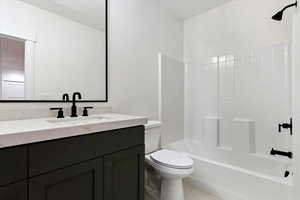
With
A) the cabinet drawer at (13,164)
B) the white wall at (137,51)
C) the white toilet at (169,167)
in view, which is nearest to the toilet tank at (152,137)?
the white toilet at (169,167)

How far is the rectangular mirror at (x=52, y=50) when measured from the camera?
1146 millimetres

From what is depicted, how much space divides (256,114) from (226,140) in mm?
514

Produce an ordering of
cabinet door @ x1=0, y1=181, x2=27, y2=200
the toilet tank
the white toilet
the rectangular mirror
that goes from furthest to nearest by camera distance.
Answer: the toilet tank
the white toilet
the rectangular mirror
cabinet door @ x1=0, y1=181, x2=27, y2=200

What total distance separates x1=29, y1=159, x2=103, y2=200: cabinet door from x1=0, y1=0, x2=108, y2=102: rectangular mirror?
2.22 feet

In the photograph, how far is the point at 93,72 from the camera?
1595mm

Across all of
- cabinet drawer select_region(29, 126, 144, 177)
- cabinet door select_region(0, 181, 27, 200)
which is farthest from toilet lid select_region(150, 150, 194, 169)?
cabinet door select_region(0, 181, 27, 200)

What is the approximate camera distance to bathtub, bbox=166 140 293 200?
1.55m

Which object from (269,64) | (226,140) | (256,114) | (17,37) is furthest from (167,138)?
(17,37)

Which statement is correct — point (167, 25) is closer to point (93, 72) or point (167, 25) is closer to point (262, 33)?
point (262, 33)

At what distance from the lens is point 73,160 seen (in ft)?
2.85

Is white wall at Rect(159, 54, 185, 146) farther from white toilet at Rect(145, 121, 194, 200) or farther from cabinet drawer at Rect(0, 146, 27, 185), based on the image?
cabinet drawer at Rect(0, 146, 27, 185)

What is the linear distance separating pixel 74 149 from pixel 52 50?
2.87ft

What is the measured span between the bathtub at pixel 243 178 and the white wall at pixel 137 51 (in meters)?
0.91

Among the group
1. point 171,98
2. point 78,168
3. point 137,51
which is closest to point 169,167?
point 78,168
